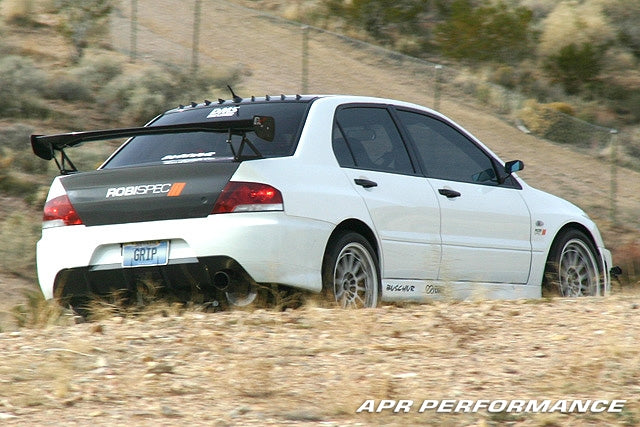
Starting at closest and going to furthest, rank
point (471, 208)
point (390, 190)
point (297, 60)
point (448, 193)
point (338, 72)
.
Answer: point (390, 190)
point (448, 193)
point (471, 208)
point (338, 72)
point (297, 60)

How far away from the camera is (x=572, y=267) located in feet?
29.9

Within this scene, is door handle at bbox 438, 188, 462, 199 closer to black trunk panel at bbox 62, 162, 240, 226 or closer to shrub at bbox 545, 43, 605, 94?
black trunk panel at bbox 62, 162, 240, 226

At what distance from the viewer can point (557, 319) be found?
6.36m

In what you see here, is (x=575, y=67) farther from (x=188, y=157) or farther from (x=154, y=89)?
(x=188, y=157)

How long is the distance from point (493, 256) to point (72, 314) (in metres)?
3.21

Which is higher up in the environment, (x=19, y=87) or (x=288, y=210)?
(x=19, y=87)

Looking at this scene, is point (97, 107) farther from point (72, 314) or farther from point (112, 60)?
point (72, 314)

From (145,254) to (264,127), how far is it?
1061 millimetres

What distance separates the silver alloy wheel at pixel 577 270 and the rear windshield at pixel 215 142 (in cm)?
301

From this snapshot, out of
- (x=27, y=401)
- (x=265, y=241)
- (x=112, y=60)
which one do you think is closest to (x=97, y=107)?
(x=112, y=60)

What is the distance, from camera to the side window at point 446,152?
8008mm

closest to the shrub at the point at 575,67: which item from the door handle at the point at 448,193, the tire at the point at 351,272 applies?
the door handle at the point at 448,193

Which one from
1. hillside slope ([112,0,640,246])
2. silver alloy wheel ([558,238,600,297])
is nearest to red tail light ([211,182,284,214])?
silver alloy wheel ([558,238,600,297])

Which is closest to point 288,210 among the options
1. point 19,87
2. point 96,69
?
point 19,87
